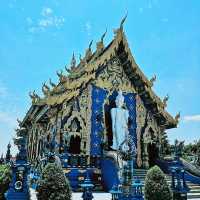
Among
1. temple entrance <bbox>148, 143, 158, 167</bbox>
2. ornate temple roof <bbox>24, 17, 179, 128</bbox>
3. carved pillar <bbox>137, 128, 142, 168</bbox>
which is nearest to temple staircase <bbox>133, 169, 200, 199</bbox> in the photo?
carved pillar <bbox>137, 128, 142, 168</bbox>

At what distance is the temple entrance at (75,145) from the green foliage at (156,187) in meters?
5.16

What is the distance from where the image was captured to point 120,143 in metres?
12.7

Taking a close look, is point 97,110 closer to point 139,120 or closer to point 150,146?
point 139,120

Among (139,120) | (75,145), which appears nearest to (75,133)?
(75,145)

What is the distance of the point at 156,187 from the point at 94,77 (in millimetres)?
6553

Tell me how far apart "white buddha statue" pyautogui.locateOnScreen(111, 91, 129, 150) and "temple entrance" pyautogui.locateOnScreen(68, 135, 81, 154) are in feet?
5.02

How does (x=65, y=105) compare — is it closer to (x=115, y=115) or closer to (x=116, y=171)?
(x=115, y=115)

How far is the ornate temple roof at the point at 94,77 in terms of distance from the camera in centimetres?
1184

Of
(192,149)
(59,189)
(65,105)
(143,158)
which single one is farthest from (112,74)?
(192,149)

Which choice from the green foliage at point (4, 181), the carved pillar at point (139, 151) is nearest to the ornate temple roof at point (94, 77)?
the carved pillar at point (139, 151)

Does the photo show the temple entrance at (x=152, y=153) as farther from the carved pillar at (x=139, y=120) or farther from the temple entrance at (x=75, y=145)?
the temple entrance at (x=75, y=145)

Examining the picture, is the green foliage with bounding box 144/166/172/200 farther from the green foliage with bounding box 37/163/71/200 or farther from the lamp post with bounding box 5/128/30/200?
the lamp post with bounding box 5/128/30/200

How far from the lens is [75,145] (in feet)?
40.9

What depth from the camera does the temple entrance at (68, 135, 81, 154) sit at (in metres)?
12.3
